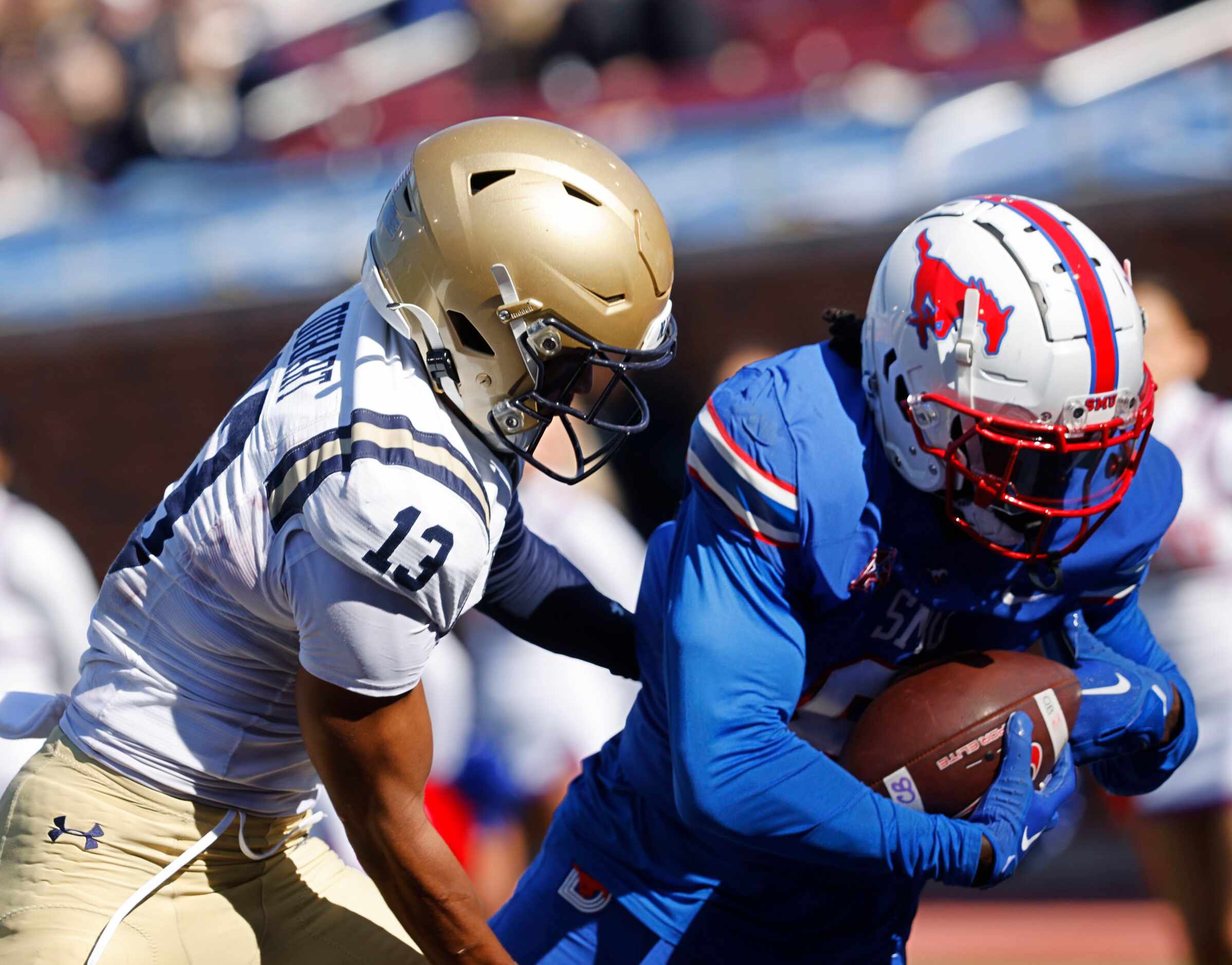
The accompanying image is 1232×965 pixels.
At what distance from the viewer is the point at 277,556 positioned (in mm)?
1891

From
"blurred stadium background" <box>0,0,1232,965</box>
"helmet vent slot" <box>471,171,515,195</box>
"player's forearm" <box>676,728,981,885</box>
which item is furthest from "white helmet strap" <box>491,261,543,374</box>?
"blurred stadium background" <box>0,0,1232,965</box>

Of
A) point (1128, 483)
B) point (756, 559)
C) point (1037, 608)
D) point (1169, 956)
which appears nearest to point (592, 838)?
point (756, 559)

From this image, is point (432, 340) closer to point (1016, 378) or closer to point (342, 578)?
point (342, 578)

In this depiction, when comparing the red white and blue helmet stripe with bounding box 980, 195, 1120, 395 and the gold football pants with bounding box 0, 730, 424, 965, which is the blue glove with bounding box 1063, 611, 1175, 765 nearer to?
the red white and blue helmet stripe with bounding box 980, 195, 1120, 395

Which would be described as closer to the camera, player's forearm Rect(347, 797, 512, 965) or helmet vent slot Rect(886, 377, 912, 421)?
player's forearm Rect(347, 797, 512, 965)

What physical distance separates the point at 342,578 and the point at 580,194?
0.66 meters

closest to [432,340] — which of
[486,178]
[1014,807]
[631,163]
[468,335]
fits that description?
[468,335]

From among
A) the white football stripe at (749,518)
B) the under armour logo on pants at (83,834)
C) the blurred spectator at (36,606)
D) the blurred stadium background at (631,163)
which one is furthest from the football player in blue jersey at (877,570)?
the blurred spectator at (36,606)

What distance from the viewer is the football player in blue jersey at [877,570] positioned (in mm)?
2023

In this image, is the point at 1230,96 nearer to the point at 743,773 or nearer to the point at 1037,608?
the point at 1037,608

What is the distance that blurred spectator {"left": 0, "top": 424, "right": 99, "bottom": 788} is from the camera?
4375mm

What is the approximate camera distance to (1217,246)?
5.60 meters

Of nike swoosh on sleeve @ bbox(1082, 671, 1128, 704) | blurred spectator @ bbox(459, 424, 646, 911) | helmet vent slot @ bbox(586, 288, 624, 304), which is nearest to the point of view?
helmet vent slot @ bbox(586, 288, 624, 304)

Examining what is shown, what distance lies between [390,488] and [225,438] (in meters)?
Answer: 0.34
